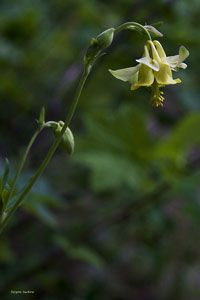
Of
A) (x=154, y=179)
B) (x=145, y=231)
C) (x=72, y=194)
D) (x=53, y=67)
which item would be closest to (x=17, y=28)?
(x=53, y=67)

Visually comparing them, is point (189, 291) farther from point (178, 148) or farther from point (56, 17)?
point (56, 17)

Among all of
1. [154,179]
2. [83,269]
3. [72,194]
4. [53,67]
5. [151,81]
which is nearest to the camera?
[151,81]

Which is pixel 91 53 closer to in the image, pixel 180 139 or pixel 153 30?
pixel 153 30

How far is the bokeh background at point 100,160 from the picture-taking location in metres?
2.05

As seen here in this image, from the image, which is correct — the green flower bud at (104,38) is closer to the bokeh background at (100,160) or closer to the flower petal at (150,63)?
the flower petal at (150,63)

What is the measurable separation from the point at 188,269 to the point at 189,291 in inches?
7.3

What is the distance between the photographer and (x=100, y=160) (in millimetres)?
2016

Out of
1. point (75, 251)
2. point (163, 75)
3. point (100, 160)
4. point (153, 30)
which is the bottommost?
point (75, 251)

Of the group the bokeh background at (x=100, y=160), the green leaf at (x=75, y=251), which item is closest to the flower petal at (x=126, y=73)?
the bokeh background at (x=100, y=160)

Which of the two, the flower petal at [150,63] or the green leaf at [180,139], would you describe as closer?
the flower petal at [150,63]

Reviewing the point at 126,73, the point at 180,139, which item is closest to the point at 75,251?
the point at 180,139

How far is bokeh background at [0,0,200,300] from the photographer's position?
205 centimetres

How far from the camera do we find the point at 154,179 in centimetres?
247

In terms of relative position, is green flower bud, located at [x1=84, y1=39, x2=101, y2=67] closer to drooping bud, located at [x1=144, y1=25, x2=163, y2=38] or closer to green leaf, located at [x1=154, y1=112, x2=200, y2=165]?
drooping bud, located at [x1=144, y1=25, x2=163, y2=38]
